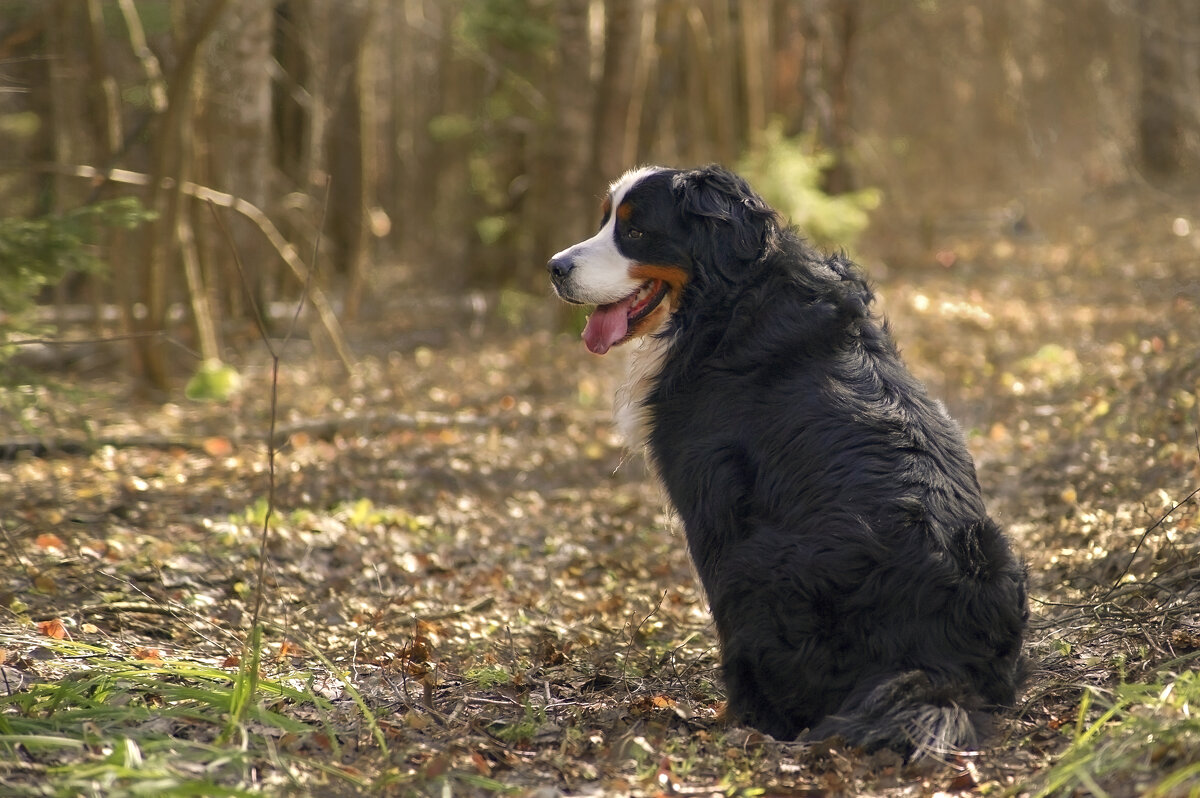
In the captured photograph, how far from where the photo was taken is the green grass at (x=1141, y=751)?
2866 millimetres

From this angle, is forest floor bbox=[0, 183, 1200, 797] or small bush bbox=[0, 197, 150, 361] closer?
forest floor bbox=[0, 183, 1200, 797]

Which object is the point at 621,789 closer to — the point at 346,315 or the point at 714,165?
the point at 714,165

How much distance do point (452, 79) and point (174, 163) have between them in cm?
1282

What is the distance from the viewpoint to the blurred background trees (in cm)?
928

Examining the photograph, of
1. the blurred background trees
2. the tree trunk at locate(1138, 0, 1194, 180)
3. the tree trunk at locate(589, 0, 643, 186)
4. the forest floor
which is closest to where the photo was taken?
the forest floor

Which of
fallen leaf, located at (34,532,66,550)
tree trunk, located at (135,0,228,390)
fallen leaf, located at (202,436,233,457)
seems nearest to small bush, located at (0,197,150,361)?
fallen leaf, located at (34,532,66,550)

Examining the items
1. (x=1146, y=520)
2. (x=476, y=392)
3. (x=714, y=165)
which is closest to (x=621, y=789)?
(x=714, y=165)

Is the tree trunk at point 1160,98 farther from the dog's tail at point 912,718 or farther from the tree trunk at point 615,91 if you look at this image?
the dog's tail at point 912,718

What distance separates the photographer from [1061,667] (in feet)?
13.9

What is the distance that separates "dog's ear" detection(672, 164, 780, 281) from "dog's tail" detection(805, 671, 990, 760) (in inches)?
70.6

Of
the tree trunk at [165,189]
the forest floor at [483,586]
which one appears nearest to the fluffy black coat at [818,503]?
the forest floor at [483,586]

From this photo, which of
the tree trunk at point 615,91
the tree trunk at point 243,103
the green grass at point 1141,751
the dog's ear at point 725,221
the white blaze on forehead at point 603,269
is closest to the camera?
the green grass at point 1141,751

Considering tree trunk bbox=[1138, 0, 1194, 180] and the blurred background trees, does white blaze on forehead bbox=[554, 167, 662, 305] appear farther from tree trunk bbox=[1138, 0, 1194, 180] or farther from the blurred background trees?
tree trunk bbox=[1138, 0, 1194, 180]

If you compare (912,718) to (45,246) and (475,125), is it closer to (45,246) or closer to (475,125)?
A: (45,246)
